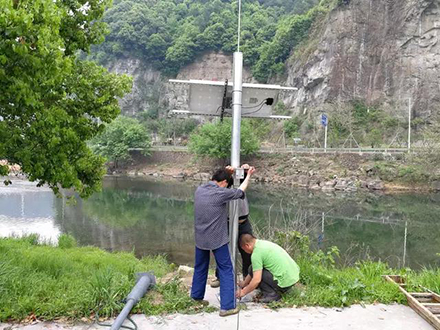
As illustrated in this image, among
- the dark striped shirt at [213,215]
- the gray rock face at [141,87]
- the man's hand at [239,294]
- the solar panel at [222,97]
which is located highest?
the gray rock face at [141,87]

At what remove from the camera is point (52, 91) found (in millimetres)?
5332

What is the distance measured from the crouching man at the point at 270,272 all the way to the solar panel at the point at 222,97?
5.05 ft

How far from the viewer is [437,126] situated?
28531 mm

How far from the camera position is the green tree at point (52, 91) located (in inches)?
137

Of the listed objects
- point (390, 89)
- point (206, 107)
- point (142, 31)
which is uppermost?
point (142, 31)

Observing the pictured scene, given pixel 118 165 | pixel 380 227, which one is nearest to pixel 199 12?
pixel 118 165

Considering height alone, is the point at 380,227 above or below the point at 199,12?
A: below

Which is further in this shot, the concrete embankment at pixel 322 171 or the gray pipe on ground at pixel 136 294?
the concrete embankment at pixel 322 171

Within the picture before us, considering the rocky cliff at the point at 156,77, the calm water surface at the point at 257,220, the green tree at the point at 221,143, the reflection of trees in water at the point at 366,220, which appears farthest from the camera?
the rocky cliff at the point at 156,77

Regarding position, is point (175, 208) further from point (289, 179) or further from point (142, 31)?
point (142, 31)

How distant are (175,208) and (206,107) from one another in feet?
60.0

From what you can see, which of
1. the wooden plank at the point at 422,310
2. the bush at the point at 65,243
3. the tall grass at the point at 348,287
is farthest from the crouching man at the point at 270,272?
the bush at the point at 65,243

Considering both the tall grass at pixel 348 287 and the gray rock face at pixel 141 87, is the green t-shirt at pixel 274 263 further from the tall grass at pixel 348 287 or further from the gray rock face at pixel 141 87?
the gray rock face at pixel 141 87

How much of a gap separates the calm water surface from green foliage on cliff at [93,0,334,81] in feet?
130
